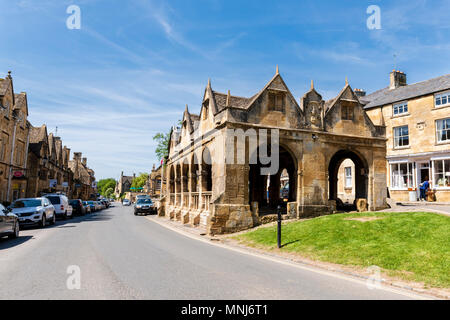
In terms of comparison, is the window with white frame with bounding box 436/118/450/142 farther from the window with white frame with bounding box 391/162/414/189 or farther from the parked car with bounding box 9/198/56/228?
the parked car with bounding box 9/198/56/228

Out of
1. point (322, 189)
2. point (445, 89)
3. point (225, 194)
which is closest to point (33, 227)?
point (225, 194)

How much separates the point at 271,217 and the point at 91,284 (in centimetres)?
1194

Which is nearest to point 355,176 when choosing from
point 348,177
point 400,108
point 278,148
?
point 278,148

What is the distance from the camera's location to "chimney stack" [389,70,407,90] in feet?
111

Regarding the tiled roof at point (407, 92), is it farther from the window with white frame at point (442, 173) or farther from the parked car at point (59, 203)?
the parked car at point (59, 203)

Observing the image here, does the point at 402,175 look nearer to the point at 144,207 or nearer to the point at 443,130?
the point at 443,130

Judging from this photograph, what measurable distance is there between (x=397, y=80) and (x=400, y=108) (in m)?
6.18

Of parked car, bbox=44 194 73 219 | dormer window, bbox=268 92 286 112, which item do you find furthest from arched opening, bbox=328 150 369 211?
parked car, bbox=44 194 73 219

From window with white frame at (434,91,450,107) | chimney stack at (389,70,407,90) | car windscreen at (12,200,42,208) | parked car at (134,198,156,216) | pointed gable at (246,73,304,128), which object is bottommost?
parked car at (134,198,156,216)

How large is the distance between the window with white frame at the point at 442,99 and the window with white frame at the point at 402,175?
17.5 ft

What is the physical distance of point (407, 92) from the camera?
3000 centimetres

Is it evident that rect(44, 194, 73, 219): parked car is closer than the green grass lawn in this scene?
No

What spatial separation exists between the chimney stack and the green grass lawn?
25.3 metres

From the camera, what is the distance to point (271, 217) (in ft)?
55.3
